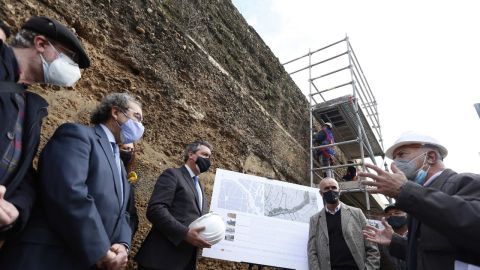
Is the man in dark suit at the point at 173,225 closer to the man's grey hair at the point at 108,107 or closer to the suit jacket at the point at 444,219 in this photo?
the man's grey hair at the point at 108,107

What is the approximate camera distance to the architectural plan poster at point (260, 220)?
297 cm

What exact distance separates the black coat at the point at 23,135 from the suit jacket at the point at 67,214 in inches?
2.8

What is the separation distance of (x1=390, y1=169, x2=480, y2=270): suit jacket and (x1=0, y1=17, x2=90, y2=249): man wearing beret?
72.9 inches

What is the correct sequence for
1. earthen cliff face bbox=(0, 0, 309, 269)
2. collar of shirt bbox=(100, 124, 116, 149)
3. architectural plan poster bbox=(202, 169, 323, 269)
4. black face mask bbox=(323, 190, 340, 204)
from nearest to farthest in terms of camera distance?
collar of shirt bbox=(100, 124, 116, 149)
earthen cliff face bbox=(0, 0, 309, 269)
architectural plan poster bbox=(202, 169, 323, 269)
black face mask bbox=(323, 190, 340, 204)

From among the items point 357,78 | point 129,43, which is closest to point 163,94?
point 129,43

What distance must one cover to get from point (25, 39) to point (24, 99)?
31 centimetres

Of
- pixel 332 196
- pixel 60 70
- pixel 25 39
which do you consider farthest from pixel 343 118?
pixel 25 39

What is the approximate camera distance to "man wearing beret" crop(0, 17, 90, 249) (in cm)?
138

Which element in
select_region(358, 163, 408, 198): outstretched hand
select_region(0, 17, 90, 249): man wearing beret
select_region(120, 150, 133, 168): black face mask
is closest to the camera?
select_region(0, 17, 90, 249): man wearing beret

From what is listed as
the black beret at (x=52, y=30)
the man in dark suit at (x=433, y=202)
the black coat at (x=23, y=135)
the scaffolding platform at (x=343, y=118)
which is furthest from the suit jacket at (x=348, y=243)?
the scaffolding platform at (x=343, y=118)

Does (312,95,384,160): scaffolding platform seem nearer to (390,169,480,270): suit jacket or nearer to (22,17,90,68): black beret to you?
(390,169,480,270): suit jacket

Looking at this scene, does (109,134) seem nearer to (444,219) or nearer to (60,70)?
(60,70)

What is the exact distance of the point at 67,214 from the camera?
1470mm

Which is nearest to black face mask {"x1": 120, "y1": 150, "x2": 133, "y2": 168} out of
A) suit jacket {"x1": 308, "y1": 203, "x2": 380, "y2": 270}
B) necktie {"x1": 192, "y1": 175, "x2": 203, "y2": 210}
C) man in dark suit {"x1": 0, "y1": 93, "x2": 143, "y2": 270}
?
necktie {"x1": 192, "y1": 175, "x2": 203, "y2": 210}
